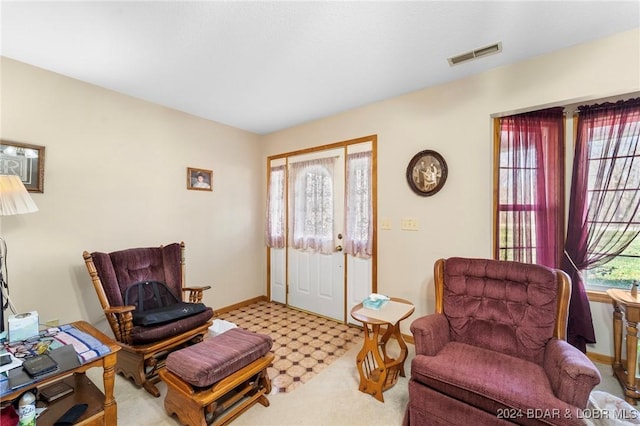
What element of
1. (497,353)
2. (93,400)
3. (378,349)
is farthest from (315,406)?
(93,400)

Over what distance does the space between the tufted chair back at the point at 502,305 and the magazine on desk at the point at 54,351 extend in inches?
90.5

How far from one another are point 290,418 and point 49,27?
306 cm

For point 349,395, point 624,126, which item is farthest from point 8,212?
point 624,126

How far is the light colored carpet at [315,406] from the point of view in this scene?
1.76m

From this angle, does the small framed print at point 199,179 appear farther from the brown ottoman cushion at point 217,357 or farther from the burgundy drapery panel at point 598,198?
the burgundy drapery panel at point 598,198

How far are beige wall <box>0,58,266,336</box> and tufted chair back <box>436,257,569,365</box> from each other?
284cm

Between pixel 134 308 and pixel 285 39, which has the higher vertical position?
pixel 285 39

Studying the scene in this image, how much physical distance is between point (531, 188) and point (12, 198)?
13.1 ft

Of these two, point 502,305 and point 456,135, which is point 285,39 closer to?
point 456,135

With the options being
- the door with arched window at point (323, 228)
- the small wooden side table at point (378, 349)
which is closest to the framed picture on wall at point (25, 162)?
the door with arched window at point (323, 228)

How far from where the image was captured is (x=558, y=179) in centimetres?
234

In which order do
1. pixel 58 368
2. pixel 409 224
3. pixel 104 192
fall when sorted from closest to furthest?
pixel 58 368 < pixel 104 192 < pixel 409 224

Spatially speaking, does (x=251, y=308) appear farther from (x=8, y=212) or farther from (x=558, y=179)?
(x=558, y=179)

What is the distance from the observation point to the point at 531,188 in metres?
2.41
